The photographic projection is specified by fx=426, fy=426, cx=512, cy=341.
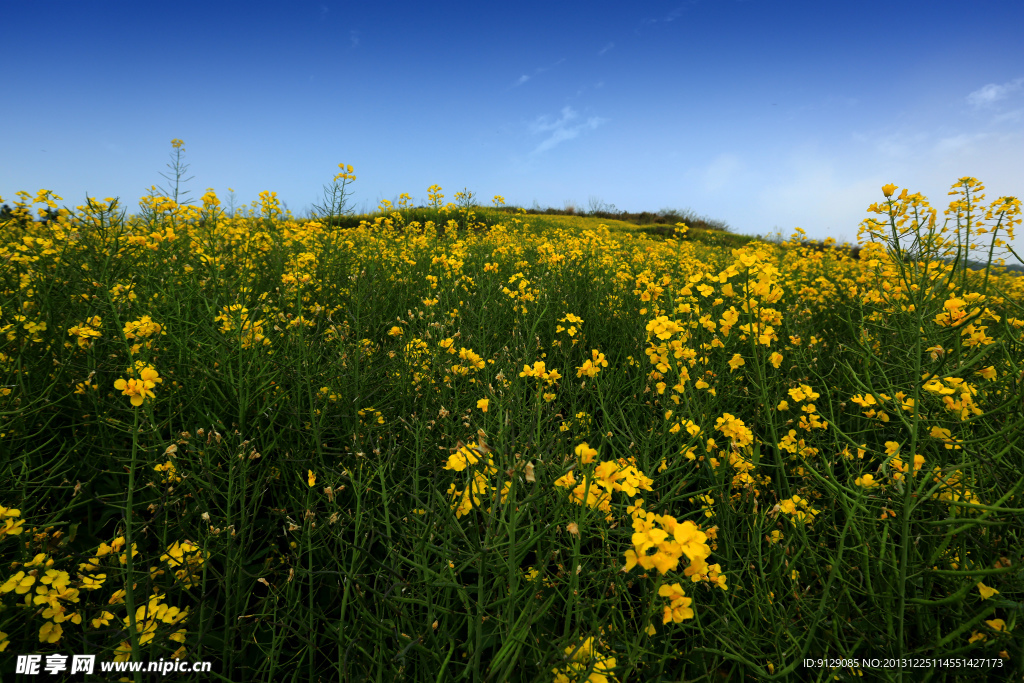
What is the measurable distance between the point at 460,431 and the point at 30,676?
4.72 ft

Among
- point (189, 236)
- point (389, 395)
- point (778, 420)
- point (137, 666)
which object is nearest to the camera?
point (137, 666)

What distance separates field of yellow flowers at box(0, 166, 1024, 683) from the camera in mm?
1059

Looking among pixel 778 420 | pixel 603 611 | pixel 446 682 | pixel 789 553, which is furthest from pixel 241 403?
pixel 778 420

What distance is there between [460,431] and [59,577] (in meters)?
1.28

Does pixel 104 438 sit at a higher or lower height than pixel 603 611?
higher

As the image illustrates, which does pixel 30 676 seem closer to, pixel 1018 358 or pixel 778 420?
pixel 778 420

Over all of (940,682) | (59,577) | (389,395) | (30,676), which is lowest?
(30,676)

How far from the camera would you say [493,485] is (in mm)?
1401

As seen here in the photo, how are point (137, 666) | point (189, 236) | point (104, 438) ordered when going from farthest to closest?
point (189, 236), point (104, 438), point (137, 666)

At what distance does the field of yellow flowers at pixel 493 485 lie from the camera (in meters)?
1.06

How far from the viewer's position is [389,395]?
209cm

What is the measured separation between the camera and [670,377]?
7.86 feet

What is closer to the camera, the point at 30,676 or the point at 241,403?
the point at 30,676


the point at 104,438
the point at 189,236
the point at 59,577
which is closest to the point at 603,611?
the point at 59,577
